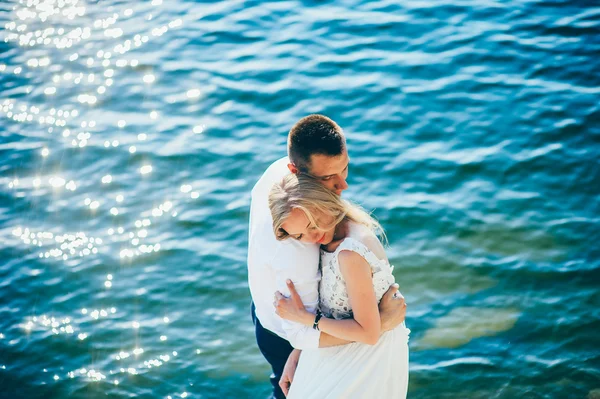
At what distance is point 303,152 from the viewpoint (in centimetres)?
371

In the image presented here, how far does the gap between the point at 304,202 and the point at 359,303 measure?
61cm

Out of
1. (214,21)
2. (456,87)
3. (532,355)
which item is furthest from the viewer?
(214,21)

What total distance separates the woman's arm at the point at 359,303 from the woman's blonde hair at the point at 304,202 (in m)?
0.22

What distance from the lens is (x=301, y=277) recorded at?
12.7 ft

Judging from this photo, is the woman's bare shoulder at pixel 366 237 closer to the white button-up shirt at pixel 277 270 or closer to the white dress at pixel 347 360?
the white dress at pixel 347 360

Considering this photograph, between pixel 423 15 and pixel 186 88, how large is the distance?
347 cm

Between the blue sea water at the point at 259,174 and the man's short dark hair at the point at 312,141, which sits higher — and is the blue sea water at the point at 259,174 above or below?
below

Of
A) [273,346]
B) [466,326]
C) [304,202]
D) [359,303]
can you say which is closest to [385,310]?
[359,303]

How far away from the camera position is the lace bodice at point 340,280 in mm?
3680

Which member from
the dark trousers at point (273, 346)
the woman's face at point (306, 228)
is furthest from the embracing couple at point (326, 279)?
the dark trousers at point (273, 346)

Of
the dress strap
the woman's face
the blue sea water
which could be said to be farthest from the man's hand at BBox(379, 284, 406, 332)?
the blue sea water

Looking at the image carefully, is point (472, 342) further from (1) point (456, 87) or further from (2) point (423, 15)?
(2) point (423, 15)

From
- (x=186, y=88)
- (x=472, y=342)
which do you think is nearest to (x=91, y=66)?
(x=186, y=88)

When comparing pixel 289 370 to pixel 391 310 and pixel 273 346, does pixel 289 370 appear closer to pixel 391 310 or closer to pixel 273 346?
pixel 273 346
